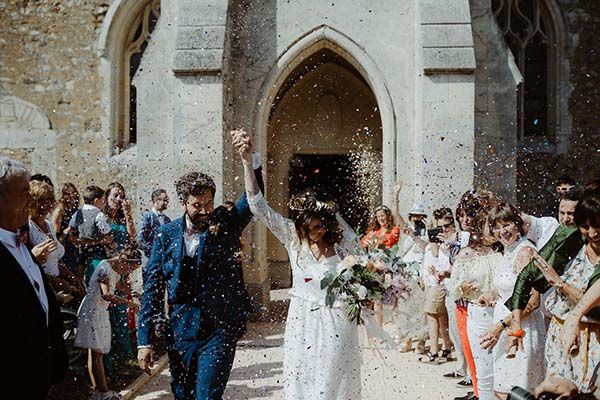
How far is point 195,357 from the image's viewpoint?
4.29m

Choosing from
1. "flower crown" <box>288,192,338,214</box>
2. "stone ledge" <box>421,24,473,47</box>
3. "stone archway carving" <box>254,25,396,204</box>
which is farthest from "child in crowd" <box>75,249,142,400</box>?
"stone ledge" <box>421,24,473,47</box>

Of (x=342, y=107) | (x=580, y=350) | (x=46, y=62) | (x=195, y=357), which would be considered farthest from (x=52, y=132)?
(x=580, y=350)

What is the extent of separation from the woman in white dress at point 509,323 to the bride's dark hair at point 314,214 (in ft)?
4.25

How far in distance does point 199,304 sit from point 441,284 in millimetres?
3796

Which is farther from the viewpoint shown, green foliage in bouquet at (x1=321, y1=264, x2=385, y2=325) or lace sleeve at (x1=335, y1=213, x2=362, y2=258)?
lace sleeve at (x1=335, y1=213, x2=362, y2=258)

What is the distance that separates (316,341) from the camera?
427 cm

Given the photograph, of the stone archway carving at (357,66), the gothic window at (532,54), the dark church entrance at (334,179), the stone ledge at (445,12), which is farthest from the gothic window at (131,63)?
the gothic window at (532,54)

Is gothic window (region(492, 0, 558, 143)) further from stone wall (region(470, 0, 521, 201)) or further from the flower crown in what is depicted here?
the flower crown

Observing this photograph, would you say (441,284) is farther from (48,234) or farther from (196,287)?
(48,234)

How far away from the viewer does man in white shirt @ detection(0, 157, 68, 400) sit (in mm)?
2641

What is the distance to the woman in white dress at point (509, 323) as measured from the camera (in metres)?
4.50

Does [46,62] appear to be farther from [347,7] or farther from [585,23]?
[585,23]

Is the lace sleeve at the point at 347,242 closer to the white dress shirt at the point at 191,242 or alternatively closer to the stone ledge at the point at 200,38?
the white dress shirt at the point at 191,242

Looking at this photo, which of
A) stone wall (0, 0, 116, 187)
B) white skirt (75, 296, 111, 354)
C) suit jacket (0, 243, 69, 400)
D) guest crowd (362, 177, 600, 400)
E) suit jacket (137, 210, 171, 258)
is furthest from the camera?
stone wall (0, 0, 116, 187)
